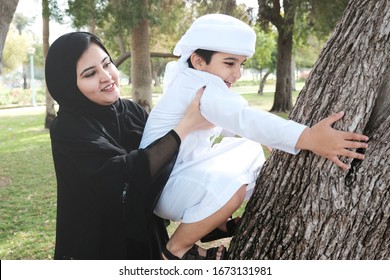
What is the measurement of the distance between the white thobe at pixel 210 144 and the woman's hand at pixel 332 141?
2.8 inches

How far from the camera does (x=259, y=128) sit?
6.32 feet

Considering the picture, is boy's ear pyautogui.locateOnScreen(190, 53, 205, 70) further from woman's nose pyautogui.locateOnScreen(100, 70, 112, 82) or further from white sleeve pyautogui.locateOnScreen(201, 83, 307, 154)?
woman's nose pyautogui.locateOnScreen(100, 70, 112, 82)

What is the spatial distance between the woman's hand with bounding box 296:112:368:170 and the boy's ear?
2.06ft

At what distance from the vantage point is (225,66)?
85.1 inches

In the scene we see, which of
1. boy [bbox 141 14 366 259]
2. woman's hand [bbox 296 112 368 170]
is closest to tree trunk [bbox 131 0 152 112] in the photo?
boy [bbox 141 14 366 259]

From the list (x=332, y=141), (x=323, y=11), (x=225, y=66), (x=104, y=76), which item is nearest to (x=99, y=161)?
(x=104, y=76)

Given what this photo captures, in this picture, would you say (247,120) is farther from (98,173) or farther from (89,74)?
(89,74)

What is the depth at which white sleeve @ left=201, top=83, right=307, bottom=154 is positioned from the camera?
1.88 meters

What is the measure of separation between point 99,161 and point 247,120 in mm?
624

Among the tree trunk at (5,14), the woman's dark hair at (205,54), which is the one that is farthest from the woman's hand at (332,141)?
the tree trunk at (5,14)

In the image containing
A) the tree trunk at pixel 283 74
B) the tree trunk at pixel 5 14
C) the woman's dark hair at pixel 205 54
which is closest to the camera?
the woman's dark hair at pixel 205 54

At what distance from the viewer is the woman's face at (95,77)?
7.01ft

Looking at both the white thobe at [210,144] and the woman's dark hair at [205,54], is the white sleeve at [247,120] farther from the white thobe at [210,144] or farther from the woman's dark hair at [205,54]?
the woman's dark hair at [205,54]
